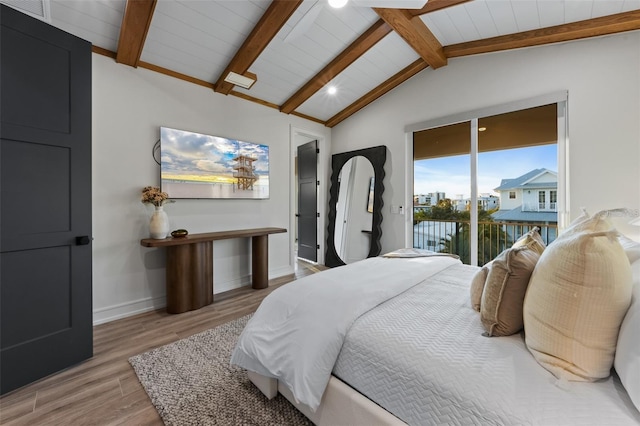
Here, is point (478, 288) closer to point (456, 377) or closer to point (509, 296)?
point (509, 296)

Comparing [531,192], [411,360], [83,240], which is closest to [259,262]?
[83,240]

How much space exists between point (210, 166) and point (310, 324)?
2679 mm

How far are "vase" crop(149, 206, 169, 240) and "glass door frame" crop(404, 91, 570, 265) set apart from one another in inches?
123

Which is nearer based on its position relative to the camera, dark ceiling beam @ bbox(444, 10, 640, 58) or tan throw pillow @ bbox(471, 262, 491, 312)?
tan throw pillow @ bbox(471, 262, 491, 312)

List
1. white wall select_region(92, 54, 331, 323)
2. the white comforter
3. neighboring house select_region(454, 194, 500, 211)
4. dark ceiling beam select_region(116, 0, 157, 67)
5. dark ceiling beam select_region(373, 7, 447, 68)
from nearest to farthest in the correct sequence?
the white comforter → dark ceiling beam select_region(116, 0, 157, 67) → dark ceiling beam select_region(373, 7, 447, 68) → white wall select_region(92, 54, 331, 323) → neighboring house select_region(454, 194, 500, 211)

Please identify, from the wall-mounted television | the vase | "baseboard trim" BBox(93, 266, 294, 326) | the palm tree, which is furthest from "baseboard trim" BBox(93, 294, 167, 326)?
the palm tree

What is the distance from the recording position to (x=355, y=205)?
14.8 ft

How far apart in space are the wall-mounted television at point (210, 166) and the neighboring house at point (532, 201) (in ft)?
10.2

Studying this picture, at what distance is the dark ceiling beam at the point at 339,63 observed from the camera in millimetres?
2838

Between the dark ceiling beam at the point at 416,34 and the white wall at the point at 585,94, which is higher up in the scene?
the dark ceiling beam at the point at 416,34

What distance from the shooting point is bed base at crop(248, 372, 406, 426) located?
1030mm

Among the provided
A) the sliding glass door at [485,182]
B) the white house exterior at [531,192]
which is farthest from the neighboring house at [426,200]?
the white house exterior at [531,192]

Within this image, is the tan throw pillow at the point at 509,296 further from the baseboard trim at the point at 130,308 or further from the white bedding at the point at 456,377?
the baseboard trim at the point at 130,308

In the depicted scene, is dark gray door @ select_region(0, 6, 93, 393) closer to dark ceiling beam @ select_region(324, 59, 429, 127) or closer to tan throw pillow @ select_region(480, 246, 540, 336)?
tan throw pillow @ select_region(480, 246, 540, 336)
